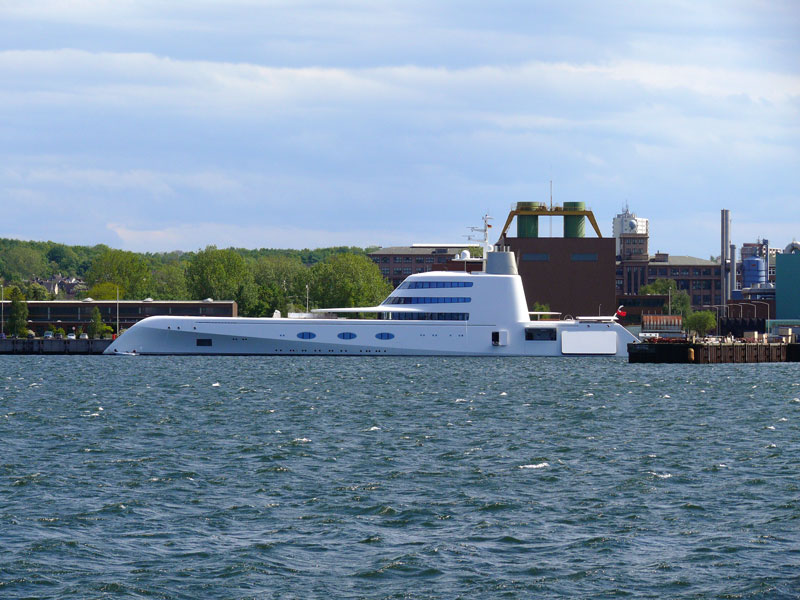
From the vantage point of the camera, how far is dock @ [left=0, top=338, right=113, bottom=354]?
4875 inches

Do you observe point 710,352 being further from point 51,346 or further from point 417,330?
point 51,346

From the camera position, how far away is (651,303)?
185 meters

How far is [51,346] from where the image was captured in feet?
410

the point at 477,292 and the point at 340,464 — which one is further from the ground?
the point at 477,292

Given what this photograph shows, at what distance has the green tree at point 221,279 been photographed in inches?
7028

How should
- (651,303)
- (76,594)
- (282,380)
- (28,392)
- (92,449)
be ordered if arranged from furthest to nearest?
(651,303) → (282,380) → (28,392) → (92,449) → (76,594)

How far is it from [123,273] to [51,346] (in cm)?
7084

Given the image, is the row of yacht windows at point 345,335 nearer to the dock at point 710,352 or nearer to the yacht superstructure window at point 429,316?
the yacht superstructure window at point 429,316

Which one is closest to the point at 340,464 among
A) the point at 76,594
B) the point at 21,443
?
the point at 21,443

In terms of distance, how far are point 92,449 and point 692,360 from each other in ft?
252

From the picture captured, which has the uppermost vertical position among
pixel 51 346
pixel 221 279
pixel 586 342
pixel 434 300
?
pixel 221 279

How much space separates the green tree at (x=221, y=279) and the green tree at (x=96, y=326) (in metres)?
37.6

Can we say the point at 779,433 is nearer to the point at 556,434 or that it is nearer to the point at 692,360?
the point at 556,434

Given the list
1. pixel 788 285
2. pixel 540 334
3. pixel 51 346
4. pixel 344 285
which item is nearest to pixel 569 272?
pixel 788 285
